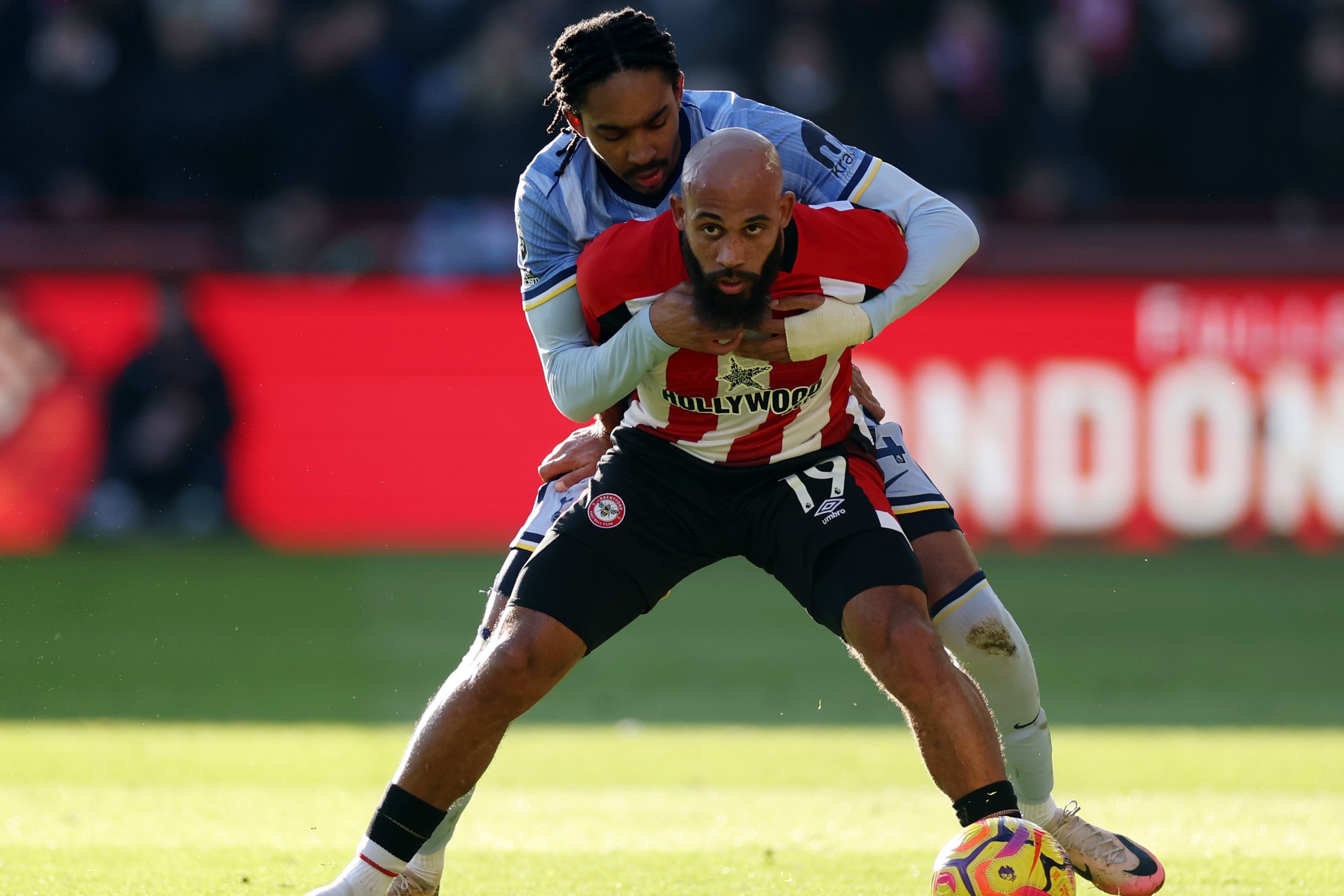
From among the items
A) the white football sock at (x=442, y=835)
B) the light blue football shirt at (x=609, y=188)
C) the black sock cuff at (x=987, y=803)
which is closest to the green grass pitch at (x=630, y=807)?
the white football sock at (x=442, y=835)

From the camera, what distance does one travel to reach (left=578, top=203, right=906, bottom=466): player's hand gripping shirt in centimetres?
416

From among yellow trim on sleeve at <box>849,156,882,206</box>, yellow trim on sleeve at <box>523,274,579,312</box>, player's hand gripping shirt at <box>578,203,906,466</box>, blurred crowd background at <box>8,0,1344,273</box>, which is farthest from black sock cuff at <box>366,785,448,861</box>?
blurred crowd background at <box>8,0,1344,273</box>

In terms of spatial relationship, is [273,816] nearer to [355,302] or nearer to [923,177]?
[355,302]

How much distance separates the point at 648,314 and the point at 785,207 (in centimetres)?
42

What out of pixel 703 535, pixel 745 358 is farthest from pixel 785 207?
pixel 703 535

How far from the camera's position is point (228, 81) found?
41.9 feet

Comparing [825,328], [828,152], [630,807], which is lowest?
[630,807]

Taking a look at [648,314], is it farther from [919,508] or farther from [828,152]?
[919,508]

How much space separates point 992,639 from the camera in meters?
4.50

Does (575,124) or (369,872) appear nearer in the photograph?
(369,872)

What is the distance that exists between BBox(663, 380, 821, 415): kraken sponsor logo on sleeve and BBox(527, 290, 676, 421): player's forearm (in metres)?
0.18

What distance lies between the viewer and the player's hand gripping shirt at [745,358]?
4160 mm

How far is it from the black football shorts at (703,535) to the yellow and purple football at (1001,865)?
1.98 feet

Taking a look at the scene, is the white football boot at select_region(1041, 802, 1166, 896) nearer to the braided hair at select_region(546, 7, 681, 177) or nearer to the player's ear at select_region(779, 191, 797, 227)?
the player's ear at select_region(779, 191, 797, 227)
